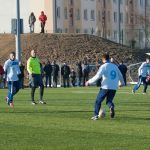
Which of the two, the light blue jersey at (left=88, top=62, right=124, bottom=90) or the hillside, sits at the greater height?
the hillside

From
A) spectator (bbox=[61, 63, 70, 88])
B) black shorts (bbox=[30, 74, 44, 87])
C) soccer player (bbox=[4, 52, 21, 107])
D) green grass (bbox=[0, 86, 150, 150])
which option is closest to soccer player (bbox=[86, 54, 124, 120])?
green grass (bbox=[0, 86, 150, 150])

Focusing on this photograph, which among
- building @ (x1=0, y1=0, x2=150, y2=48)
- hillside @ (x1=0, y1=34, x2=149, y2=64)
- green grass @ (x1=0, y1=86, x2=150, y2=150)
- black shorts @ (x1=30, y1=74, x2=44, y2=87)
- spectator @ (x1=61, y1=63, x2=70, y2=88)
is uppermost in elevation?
building @ (x1=0, y1=0, x2=150, y2=48)

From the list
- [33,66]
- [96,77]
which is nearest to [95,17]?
[33,66]

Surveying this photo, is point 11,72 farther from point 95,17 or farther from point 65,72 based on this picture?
point 95,17

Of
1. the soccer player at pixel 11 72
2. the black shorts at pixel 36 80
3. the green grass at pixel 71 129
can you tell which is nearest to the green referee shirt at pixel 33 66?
the black shorts at pixel 36 80

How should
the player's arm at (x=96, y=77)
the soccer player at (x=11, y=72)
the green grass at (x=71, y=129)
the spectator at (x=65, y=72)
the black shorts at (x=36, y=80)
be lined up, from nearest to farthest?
1. the green grass at (x=71, y=129)
2. the player's arm at (x=96, y=77)
3. the soccer player at (x=11, y=72)
4. the black shorts at (x=36, y=80)
5. the spectator at (x=65, y=72)

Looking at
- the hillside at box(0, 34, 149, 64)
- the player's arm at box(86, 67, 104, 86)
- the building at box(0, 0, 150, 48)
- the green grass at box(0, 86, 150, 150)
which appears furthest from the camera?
the building at box(0, 0, 150, 48)

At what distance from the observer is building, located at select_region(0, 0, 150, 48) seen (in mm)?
93688

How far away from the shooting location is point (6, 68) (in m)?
27.5

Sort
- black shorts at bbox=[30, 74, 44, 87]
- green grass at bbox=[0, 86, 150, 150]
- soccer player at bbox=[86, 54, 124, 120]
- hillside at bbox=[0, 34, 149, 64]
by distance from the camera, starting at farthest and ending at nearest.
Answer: hillside at bbox=[0, 34, 149, 64]
black shorts at bbox=[30, 74, 44, 87]
soccer player at bbox=[86, 54, 124, 120]
green grass at bbox=[0, 86, 150, 150]

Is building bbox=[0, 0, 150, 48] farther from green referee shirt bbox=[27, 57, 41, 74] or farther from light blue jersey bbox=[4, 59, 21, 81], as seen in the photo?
light blue jersey bbox=[4, 59, 21, 81]

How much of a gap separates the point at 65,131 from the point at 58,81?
136ft

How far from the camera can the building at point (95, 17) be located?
93.7 metres

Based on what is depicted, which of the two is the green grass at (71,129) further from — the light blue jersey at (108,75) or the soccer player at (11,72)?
the soccer player at (11,72)
